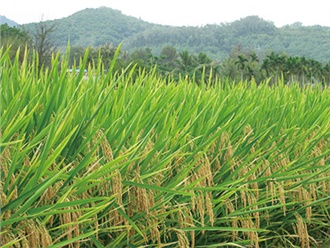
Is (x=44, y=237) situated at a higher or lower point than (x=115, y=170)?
lower

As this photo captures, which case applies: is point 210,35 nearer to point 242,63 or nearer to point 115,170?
point 242,63

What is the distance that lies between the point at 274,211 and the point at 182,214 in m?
1.13

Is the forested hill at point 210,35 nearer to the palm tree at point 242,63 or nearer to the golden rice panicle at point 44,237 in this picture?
the palm tree at point 242,63

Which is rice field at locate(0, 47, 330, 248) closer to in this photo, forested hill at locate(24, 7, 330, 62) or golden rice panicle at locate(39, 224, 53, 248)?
golden rice panicle at locate(39, 224, 53, 248)

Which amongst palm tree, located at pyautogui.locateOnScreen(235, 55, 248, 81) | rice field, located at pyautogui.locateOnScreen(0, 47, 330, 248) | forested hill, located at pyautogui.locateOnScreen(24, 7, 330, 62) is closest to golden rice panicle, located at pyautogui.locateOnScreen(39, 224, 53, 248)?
rice field, located at pyautogui.locateOnScreen(0, 47, 330, 248)

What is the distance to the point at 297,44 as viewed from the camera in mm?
112812

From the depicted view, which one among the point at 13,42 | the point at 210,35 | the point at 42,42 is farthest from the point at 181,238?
the point at 210,35

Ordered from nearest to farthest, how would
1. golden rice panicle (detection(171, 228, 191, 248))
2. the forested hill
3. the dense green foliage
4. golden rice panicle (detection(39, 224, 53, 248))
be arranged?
golden rice panicle (detection(39, 224, 53, 248)) → golden rice panicle (detection(171, 228, 191, 248)) → the dense green foliage → the forested hill

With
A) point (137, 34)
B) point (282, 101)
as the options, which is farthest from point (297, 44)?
point (282, 101)

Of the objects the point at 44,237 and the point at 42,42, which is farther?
the point at 42,42

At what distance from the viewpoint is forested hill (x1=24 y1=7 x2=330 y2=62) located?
105m

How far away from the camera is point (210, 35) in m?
121

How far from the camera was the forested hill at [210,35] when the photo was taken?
105438mm

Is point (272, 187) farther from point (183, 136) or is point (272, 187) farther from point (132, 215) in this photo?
point (132, 215)
